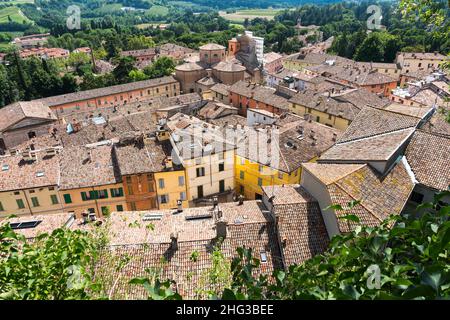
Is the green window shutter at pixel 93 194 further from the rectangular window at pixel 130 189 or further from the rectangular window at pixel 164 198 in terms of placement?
the rectangular window at pixel 164 198

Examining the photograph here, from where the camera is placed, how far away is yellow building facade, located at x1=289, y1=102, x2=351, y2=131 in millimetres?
43125

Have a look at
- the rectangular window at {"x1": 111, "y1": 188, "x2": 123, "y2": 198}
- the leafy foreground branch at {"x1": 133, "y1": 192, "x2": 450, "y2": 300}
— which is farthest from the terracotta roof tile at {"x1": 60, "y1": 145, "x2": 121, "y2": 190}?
the leafy foreground branch at {"x1": 133, "y1": 192, "x2": 450, "y2": 300}

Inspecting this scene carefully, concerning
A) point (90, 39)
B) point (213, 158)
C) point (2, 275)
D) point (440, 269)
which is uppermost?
point (440, 269)

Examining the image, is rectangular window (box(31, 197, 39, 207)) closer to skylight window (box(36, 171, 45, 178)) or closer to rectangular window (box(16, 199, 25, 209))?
rectangular window (box(16, 199, 25, 209))

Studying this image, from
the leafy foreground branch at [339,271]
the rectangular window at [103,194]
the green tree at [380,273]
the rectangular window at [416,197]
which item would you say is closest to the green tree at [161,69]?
the rectangular window at [103,194]

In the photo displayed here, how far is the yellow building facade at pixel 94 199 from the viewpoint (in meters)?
26.7

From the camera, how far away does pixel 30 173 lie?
27.1 m

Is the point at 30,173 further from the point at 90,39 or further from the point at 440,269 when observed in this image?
the point at 90,39

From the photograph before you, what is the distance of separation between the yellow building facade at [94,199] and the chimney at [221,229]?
12.2 m

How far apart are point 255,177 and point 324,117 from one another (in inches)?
794

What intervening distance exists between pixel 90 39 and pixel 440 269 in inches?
6666

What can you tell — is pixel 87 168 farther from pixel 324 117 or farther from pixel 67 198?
pixel 324 117

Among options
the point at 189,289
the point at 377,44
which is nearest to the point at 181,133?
the point at 189,289
